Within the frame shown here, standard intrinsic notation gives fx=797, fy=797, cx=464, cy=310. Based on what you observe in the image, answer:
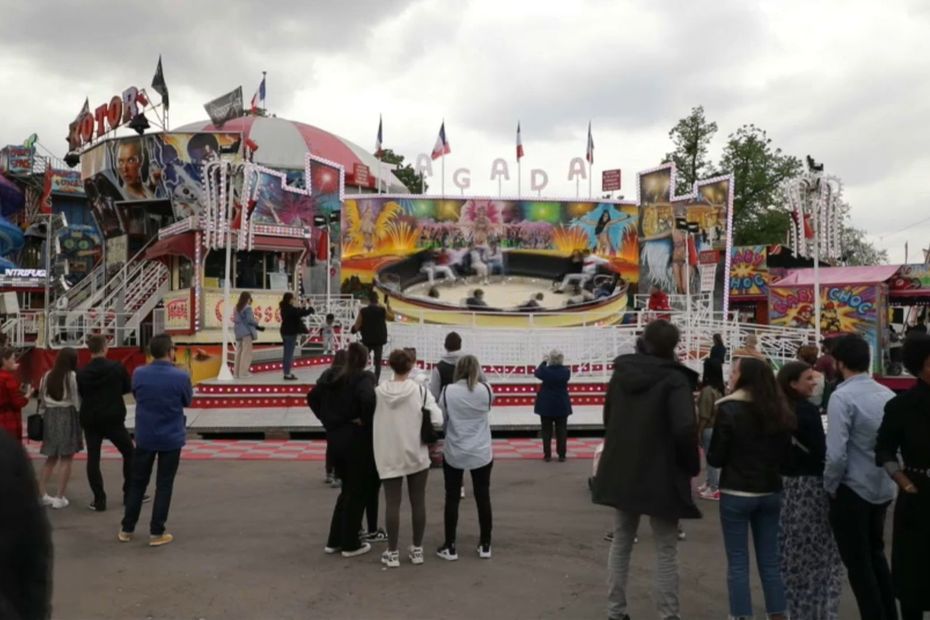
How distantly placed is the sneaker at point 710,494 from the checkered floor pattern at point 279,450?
2.95 metres

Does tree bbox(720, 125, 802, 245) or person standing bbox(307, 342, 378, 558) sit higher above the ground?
tree bbox(720, 125, 802, 245)

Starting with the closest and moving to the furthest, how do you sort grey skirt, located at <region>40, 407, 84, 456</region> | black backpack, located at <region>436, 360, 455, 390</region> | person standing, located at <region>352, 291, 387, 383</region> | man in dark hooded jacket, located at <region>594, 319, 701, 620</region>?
man in dark hooded jacket, located at <region>594, 319, 701, 620</region>
grey skirt, located at <region>40, 407, 84, 456</region>
black backpack, located at <region>436, 360, 455, 390</region>
person standing, located at <region>352, 291, 387, 383</region>

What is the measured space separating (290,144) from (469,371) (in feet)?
120

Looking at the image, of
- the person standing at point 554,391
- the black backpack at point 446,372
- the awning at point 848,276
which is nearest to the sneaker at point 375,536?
the black backpack at point 446,372

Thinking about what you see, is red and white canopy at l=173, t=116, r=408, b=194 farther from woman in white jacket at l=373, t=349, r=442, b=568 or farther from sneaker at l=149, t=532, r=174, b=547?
woman in white jacket at l=373, t=349, r=442, b=568

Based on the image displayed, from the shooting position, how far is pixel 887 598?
4621mm

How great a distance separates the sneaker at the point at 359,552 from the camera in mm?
6438

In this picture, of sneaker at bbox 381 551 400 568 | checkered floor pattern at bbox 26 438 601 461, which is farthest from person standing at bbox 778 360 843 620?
checkered floor pattern at bbox 26 438 601 461

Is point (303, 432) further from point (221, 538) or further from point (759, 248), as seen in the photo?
point (759, 248)

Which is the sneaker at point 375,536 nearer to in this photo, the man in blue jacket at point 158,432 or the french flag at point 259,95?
the man in blue jacket at point 158,432

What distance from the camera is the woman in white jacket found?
240 inches

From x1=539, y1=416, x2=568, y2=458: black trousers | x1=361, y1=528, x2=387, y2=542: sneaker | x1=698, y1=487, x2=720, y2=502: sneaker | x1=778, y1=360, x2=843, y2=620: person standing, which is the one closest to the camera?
x1=778, y1=360, x2=843, y2=620: person standing

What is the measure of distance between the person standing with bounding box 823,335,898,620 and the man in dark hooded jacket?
821 mm

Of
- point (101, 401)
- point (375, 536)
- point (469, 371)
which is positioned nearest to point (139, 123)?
point (101, 401)
